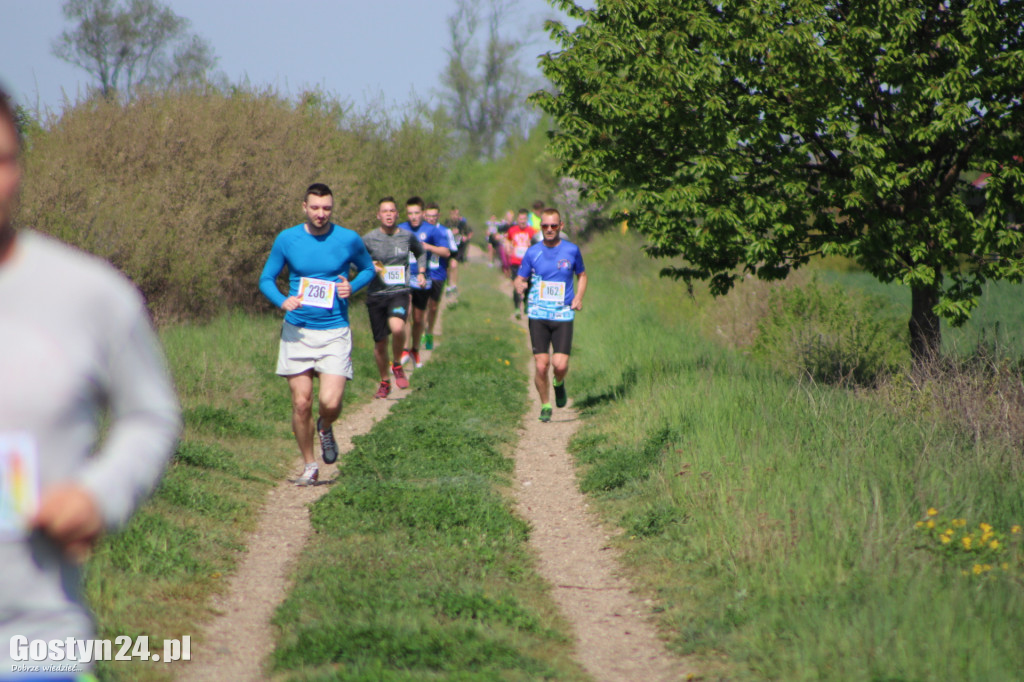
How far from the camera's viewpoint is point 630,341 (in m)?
14.0

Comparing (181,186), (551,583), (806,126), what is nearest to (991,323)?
(806,126)

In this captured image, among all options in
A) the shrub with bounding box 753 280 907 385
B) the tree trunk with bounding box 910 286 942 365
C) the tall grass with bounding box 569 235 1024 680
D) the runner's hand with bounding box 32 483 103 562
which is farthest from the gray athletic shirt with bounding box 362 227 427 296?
the runner's hand with bounding box 32 483 103 562

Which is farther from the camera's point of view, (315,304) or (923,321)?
(923,321)

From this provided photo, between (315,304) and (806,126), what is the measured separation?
221 inches

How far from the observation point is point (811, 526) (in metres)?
5.38

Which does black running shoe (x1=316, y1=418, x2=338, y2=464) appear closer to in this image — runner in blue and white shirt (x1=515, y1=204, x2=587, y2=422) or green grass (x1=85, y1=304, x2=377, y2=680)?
green grass (x1=85, y1=304, x2=377, y2=680)

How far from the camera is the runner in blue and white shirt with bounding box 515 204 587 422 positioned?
10461mm

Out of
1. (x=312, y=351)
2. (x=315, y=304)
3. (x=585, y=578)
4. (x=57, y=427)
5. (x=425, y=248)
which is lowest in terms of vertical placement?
(x=585, y=578)

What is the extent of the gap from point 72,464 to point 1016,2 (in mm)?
10086

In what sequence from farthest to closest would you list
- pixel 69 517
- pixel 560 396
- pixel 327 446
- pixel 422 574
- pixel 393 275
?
1. pixel 393 275
2. pixel 560 396
3. pixel 327 446
4. pixel 422 574
5. pixel 69 517

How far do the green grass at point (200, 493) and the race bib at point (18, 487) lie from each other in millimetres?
2650

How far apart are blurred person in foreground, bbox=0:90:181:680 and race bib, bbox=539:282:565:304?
875 centimetres

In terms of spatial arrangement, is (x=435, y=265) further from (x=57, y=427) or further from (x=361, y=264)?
(x=57, y=427)

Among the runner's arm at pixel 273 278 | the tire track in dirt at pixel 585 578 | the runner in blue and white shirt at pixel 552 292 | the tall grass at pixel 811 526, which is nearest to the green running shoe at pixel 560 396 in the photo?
the runner in blue and white shirt at pixel 552 292
